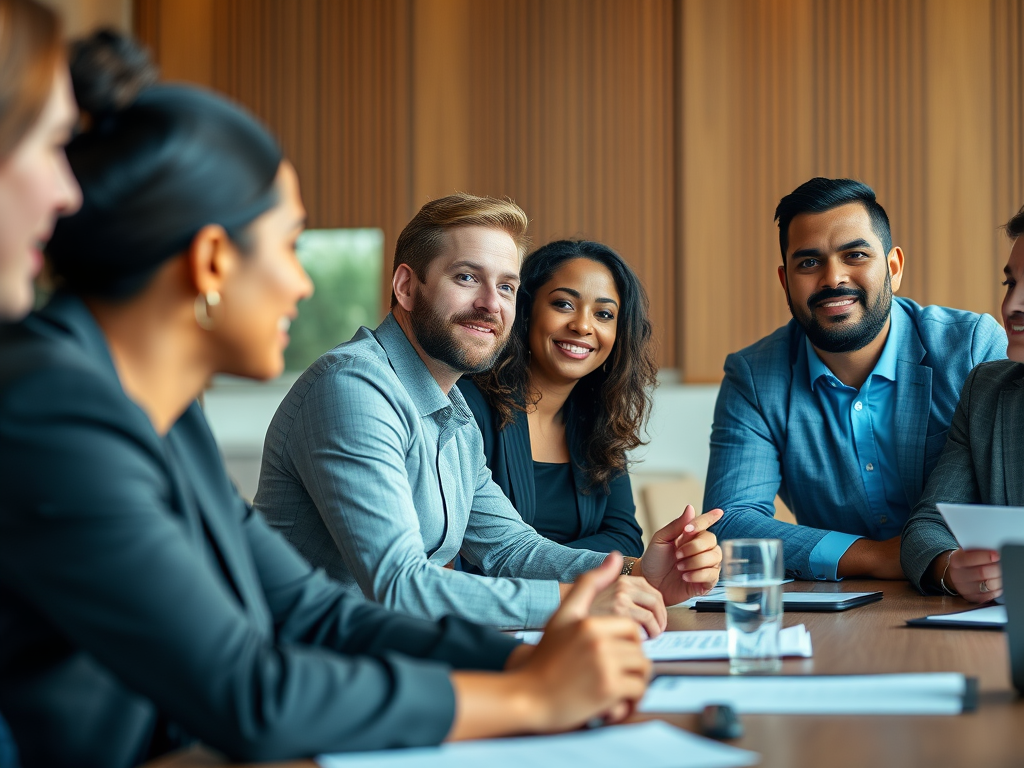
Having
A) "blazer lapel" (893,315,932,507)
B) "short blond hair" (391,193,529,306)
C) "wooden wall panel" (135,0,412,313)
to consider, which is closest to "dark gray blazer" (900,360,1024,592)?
"blazer lapel" (893,315,932,507)

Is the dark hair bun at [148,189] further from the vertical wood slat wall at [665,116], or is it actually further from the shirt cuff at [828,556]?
the vertical wood slat wall at [665,116]

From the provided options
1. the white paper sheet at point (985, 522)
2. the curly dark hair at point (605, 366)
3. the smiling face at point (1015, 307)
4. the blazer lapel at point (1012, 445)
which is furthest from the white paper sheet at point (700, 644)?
the curly dark hair at point (605, 366)

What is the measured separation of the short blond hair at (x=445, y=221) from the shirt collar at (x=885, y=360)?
2.69ft

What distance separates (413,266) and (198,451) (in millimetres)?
1261

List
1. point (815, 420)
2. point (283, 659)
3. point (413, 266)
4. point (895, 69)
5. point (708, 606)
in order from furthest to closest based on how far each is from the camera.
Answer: point (895, 69)
point (815, 420)
point (413, 266)
point (708, 606)
point (283, 659)

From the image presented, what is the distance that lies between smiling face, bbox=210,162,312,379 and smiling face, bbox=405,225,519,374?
1087mm

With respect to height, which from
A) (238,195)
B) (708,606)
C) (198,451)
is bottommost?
(708,606)

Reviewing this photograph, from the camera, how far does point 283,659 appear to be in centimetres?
83

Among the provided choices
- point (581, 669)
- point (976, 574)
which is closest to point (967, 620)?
point (976, 574)

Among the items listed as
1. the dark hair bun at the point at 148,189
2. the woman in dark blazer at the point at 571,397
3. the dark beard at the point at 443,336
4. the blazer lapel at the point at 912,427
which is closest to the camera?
the dark hair bun at the point at 148,189

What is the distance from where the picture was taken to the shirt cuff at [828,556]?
205 cm

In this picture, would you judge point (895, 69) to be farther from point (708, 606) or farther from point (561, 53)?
point (708, 606)

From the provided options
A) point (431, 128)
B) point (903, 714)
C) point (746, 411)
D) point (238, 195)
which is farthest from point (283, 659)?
point (431, 128)

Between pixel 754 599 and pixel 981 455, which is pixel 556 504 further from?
pixel 754 599
